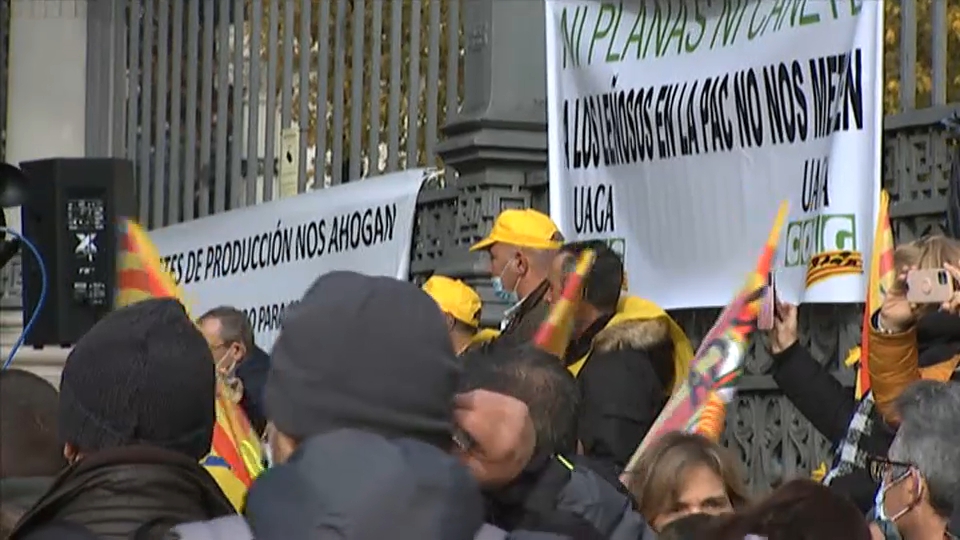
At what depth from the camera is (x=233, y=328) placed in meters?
7.43

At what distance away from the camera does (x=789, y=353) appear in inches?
240

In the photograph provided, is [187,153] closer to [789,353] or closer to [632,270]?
[632,270]

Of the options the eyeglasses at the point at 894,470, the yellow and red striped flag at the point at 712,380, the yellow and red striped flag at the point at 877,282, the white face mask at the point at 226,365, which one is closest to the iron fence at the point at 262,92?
the white face mask at the point at 226,365

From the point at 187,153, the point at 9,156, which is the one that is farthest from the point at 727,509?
the point at 9,156

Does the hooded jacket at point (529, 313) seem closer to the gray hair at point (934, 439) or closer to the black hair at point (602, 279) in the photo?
the black hair at point (602, 279)

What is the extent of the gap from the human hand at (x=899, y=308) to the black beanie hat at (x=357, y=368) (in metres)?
2.90

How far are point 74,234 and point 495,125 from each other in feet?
9.04

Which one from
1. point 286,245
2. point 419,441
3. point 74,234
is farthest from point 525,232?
point 419,441

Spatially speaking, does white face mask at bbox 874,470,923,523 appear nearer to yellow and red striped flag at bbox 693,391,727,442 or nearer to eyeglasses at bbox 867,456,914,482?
eyeglasses at bbox 867,456,914,482

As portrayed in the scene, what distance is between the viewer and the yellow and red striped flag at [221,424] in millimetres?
4766

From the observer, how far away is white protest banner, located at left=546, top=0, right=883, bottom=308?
274 inches

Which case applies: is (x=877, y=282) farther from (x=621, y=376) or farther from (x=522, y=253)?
(x=522, y=253)

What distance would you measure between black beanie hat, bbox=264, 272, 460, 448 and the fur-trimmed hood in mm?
3772

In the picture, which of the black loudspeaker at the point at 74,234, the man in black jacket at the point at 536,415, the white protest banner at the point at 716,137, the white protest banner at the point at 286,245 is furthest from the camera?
the black loudspeaker at the point at 74,234
